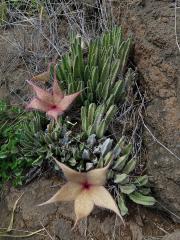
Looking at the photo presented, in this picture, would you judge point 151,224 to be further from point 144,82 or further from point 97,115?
point 144,82

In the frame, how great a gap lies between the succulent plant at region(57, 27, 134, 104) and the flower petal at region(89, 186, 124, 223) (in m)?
0.59

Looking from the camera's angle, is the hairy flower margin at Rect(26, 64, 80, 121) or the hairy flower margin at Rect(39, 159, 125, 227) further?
the hairy flower margin at Rect(26, 64, 80, 121)

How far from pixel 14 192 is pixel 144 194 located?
73 centimetres

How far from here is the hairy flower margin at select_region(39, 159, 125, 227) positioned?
2.11m

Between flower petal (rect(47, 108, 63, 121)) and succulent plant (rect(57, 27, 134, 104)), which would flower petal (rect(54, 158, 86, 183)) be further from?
succulent plant (rect(57, 27, 134, 104))

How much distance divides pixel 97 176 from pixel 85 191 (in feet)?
0.34

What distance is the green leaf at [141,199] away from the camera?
232cm

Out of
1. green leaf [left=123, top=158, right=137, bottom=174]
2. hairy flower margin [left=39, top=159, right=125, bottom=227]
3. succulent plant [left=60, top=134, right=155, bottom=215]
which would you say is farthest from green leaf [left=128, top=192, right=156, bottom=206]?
hairy flower margin [left=39, top=159, right=125, bottom=227]

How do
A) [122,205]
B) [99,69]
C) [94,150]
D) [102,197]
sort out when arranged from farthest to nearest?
[99,69], [94,150], [122,205], [102,197]

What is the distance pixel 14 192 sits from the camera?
256 centimetres

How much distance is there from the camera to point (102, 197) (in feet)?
6.97

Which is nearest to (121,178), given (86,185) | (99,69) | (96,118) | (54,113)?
(86,185)

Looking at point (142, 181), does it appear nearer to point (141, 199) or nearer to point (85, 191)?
point (141, 199)

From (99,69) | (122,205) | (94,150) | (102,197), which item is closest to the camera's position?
(102,197)
